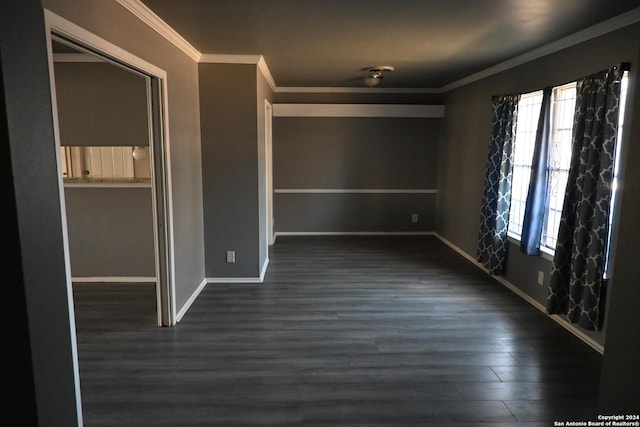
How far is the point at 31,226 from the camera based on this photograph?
1471 mm

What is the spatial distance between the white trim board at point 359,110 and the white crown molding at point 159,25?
2.71m

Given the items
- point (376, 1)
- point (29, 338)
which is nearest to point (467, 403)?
point (29, 338)

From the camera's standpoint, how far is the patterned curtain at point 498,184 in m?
4.32

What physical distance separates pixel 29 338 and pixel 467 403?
7.34 ft

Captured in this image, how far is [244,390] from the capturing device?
2.54 m

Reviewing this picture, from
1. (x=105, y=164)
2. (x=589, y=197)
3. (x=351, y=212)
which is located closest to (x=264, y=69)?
(x=105, y=164)

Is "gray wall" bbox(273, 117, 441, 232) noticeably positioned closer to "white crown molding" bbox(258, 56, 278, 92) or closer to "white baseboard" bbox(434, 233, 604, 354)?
"white crown molding" bbox(258, 56, 278, 92)

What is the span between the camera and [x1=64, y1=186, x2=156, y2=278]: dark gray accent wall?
14.4 feet

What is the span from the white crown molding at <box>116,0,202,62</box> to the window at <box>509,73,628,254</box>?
10.8 feet

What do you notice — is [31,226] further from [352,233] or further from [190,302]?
[352,233]

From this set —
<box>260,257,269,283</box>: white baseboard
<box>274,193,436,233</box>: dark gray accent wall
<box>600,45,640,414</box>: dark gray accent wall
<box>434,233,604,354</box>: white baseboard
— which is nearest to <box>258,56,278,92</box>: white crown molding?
<box>274,193,436,233</box>: dark gray accent wall

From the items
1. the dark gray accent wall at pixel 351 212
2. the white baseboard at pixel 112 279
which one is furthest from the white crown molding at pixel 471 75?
the white baseboard at pixel 112 279

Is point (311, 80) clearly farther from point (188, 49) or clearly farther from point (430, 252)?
point (430, 252)

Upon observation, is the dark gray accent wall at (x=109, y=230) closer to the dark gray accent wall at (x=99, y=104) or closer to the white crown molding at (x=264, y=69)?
the dark gray accent wall at (x=99, y=104)
